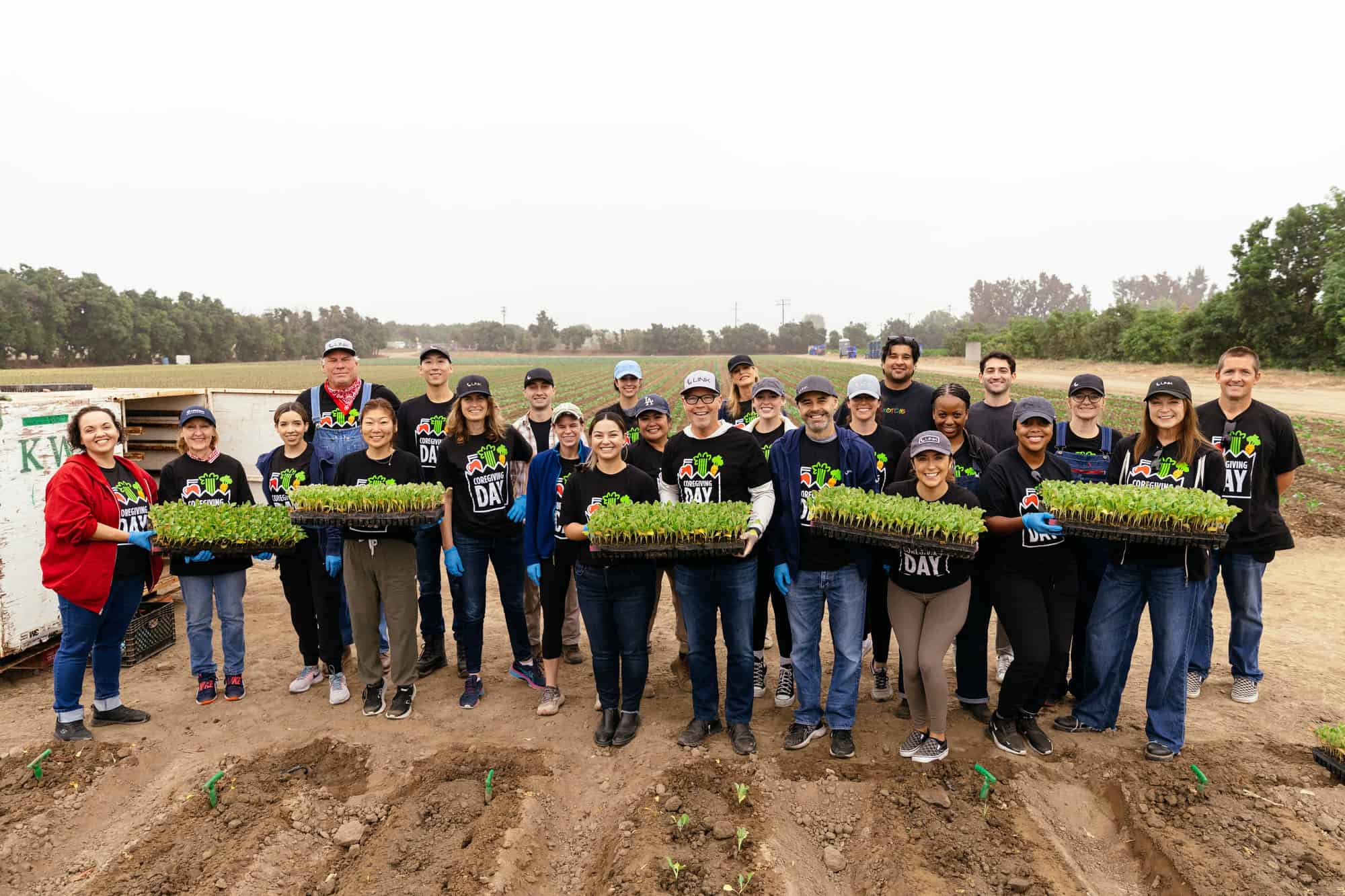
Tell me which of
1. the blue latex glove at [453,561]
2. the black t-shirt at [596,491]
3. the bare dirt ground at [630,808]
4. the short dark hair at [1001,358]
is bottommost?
the bare dirt ground at [630,808]

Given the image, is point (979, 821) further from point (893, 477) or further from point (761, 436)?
point (761, 436)

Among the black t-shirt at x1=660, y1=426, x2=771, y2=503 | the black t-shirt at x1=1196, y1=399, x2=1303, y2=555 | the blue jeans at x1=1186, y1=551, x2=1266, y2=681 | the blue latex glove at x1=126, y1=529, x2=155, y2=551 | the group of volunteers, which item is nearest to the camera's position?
the group of volunteers

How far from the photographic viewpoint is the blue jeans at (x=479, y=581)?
529 centimetres

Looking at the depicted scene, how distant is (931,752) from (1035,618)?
1092mm

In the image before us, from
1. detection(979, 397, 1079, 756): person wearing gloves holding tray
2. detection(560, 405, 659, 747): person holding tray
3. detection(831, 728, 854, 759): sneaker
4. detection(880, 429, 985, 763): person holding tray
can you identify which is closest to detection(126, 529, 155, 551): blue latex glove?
detection(560, 405, 659, 747): person holding tray

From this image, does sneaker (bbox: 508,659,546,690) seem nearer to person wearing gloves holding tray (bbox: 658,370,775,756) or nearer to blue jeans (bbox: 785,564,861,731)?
person wearing gloves holding tray (bbox: 658,370,775,756)

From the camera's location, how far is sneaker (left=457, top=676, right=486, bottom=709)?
17.1 ft

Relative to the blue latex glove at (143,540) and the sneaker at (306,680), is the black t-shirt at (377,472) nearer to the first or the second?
the blue latex glove at (143,540)

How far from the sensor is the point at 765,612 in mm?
5230

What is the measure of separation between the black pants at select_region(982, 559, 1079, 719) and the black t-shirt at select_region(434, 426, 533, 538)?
3600 mm

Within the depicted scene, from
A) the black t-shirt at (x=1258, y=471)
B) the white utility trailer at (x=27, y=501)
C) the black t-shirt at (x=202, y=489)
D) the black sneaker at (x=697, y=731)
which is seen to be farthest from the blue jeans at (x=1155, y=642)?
the white utility trailer at (x=27, y=501)

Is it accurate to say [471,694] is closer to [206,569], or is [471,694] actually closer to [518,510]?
[518,510]

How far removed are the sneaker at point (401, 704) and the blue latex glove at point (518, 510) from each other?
1.46 metres

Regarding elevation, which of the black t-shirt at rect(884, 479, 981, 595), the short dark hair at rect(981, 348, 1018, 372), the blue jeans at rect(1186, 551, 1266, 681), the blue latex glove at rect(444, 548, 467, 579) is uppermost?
the short dark hair at rect(981, 348, 1018, 372)
